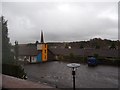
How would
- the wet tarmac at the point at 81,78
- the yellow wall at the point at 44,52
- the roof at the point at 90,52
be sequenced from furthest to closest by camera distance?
the yellow wall at the point at 44,52 < the roof at the point at 90,52 < the wet tarmac at the point at 81,78

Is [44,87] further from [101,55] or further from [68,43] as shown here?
[68,43]

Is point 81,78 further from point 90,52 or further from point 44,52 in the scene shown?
point 44,52

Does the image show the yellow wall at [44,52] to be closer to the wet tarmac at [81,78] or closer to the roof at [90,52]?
the roof at [90,52]

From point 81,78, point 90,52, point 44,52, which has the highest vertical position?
point 90,52

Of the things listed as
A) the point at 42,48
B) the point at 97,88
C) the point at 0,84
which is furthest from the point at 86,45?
the point at 0,84

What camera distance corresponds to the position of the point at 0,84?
1.01 meters

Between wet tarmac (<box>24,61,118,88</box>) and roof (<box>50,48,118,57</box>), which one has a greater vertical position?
roof (<box>50,48,118,57</box>)

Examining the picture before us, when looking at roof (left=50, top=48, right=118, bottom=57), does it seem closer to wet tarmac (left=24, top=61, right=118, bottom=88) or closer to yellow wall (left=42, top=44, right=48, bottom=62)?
yellow wall (left=42, top=44, right=48, bottom=62)

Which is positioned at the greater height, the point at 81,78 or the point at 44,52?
the point at 44,52

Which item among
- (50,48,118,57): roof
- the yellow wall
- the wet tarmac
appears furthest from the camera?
the yellow wall

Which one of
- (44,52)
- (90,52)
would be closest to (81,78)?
(90,52)

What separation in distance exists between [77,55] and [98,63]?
390 centimetres

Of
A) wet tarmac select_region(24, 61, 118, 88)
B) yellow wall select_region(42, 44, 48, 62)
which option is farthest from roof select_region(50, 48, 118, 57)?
wet tarmac select_region(24, 61, 118, 88)

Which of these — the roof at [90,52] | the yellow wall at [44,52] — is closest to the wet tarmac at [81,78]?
the roof at [90,52]
